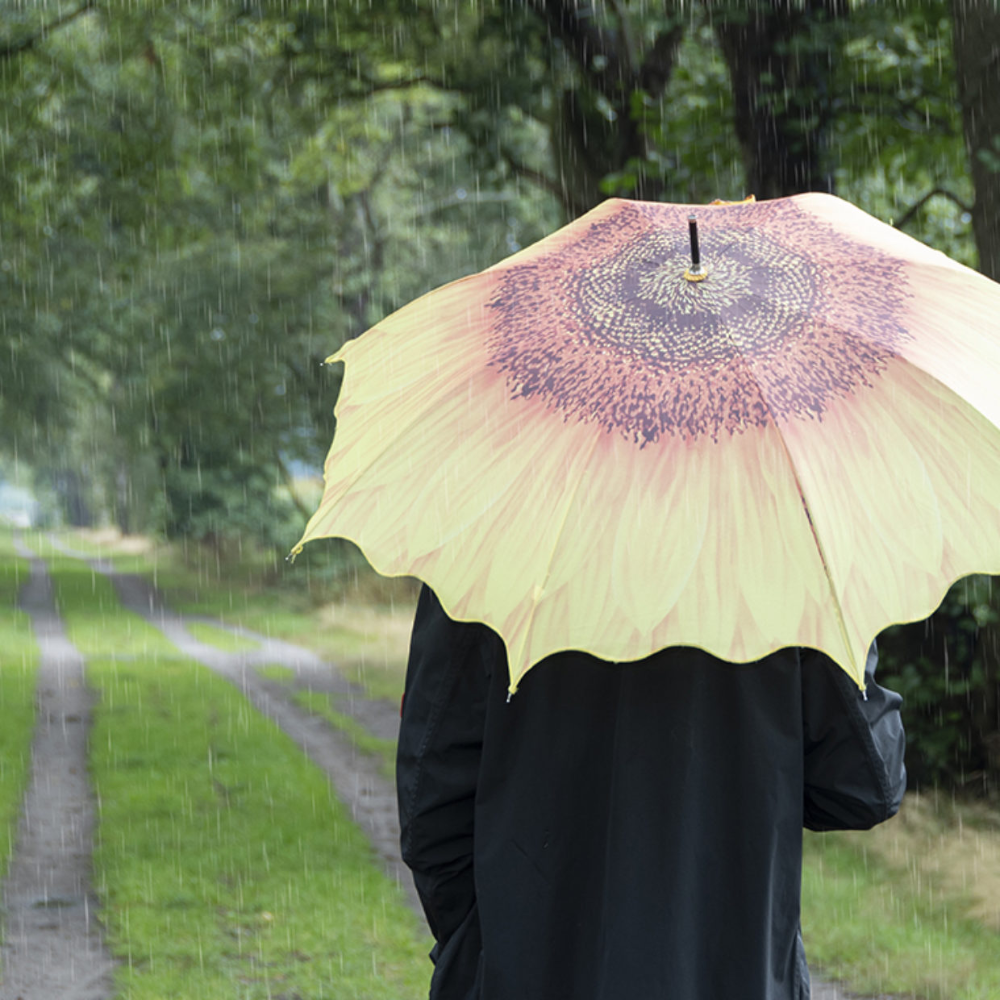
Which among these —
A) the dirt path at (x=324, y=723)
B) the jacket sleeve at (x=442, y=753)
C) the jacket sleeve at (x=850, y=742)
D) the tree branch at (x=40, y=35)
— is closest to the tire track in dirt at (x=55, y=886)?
the dirt path at (x=324, y=723)

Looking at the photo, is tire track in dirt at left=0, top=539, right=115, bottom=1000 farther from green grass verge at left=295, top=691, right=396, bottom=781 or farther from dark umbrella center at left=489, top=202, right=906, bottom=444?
dark umbrella center at left=489, top=202, right=906, bottom=444

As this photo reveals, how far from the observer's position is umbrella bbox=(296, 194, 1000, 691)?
1857mm

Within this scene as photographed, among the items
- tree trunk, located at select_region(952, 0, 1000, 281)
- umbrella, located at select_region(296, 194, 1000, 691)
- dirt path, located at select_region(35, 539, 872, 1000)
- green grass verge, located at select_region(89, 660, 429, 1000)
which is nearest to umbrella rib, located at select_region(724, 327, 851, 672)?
umbrella, located at select_region(296, 194, 1000, 691)

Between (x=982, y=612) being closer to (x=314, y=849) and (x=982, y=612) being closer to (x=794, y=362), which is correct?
(x=314, y=849)

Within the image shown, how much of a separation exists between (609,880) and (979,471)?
0.93 m

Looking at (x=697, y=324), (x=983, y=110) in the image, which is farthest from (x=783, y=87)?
(x=697, y=324)

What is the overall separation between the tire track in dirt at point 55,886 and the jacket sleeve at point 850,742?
3609 millimetres

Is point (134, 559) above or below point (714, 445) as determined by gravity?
below

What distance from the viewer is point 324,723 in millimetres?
10812

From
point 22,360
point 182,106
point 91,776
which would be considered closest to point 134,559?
point 22,360

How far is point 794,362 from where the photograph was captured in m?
2.07

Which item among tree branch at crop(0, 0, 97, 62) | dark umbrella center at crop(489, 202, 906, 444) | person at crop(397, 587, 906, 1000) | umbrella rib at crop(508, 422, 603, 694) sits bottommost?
person at crop(397, 587, 906, 1000)

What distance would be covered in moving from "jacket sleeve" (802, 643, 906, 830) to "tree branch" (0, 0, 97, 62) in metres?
12.0

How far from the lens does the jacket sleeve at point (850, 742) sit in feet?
6.48
